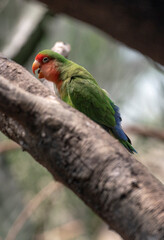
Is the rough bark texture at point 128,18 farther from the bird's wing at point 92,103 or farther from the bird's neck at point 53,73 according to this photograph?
the bird's wing at point 92,103

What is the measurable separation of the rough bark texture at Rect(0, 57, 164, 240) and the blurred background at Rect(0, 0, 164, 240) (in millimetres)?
2517

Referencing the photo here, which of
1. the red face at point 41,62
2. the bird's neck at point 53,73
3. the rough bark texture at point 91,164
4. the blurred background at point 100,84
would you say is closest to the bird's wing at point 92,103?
the bird's neck at point 53,73

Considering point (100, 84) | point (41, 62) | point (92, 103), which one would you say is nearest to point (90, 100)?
point (92, 103)

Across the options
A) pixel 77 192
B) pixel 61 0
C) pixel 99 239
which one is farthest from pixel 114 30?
pixel 99 239

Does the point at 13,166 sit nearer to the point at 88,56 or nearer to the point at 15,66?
the point at 88,56

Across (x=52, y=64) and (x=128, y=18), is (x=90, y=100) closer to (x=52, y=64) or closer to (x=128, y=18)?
(x=52, y=64)

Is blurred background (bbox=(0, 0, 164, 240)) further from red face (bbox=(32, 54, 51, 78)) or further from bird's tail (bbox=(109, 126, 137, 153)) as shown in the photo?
bird's tail (bbox=(109, 126, 137, 153))

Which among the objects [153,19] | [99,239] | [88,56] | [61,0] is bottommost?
[99,239]

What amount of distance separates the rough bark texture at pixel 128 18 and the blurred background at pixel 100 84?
1.29m

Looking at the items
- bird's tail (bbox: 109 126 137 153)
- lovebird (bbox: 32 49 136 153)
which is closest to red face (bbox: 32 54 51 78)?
lovebird (bbox: 32 49 136 153)

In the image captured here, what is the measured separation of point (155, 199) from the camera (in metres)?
1.07

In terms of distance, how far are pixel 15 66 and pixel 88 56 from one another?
13.4 ft

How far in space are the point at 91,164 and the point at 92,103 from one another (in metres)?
1.16

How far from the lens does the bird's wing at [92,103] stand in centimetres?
227
